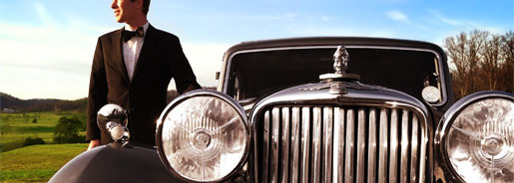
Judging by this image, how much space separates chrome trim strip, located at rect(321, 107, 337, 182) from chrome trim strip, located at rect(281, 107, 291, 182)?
0.49ft

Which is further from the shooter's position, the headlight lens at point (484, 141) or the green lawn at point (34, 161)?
the green lawn at point (34, 161)

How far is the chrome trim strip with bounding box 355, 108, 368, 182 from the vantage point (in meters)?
2.12

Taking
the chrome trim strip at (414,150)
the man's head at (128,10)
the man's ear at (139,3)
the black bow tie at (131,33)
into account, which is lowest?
the chrome trim strip at (414,150)

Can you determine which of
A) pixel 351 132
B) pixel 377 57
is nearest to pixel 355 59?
pixel 377 57

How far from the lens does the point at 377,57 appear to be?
3.54 m

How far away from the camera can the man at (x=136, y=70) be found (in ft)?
11.9

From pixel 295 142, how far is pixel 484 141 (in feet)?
2.41

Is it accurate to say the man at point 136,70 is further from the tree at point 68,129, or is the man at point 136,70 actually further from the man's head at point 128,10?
the tree at point 68,129

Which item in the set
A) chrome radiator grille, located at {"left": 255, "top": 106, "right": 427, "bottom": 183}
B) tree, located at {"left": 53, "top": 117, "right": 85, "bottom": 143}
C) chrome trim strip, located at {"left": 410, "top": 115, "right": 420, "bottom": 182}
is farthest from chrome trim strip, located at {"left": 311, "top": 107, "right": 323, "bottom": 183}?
tree, located at {"left": 53, "top": 117, "right": 85, "bottom": 143}

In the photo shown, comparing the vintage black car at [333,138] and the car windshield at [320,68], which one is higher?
the car windshield at [320,68]

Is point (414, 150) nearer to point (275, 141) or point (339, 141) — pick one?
point (339, 141)

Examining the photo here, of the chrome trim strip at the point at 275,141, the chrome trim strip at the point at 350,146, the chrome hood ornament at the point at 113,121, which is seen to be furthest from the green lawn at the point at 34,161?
the chrome trim strip at the point at 350,146

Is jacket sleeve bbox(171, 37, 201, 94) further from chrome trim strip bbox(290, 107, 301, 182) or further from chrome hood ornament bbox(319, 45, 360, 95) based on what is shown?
chrome trim strip bbox(290, 107, 301, 182)

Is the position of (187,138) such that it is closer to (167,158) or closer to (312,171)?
(167,158)
